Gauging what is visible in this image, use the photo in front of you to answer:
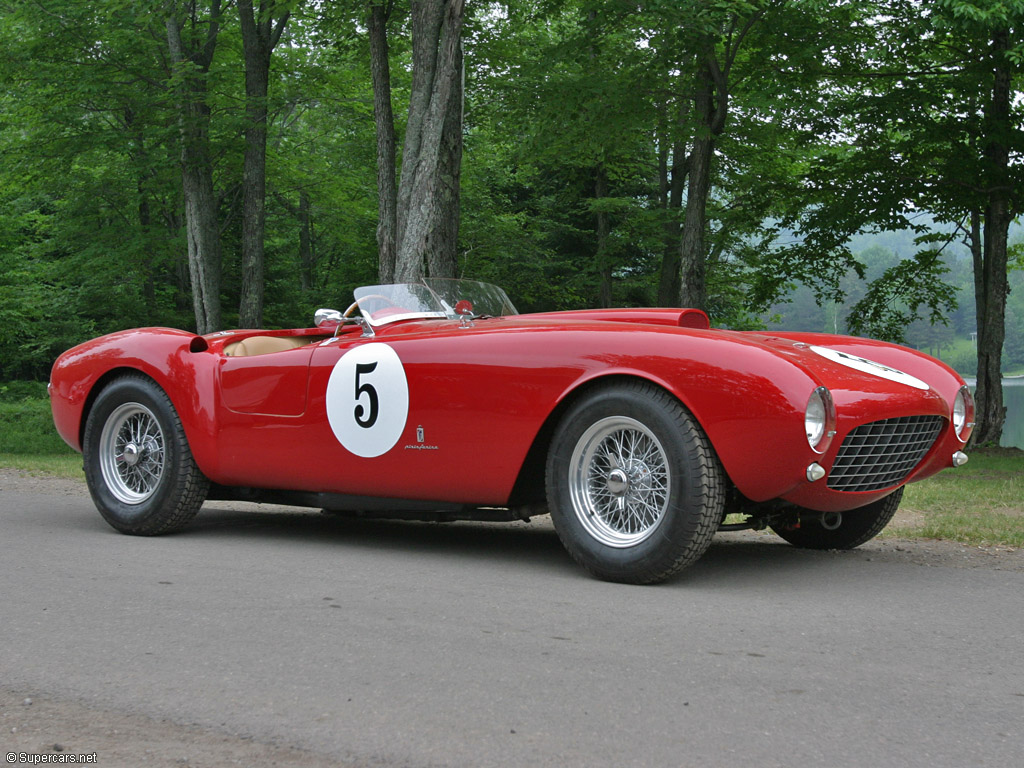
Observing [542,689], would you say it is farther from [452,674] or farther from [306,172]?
[306,172]

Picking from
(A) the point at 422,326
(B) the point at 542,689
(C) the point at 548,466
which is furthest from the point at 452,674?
(A) the point at 422,326

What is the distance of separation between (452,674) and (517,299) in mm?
22950

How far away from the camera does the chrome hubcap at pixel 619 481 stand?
4.22 m

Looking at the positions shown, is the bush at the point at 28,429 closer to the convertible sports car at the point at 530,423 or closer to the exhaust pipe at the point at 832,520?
the convertible sports car at the point at 530,423

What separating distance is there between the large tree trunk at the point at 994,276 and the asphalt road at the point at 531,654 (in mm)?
11612

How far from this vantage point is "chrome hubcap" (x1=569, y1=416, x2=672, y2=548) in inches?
166

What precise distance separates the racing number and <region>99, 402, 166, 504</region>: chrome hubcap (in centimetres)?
143

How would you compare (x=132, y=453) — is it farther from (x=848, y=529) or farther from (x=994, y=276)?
(x=994, y=276)

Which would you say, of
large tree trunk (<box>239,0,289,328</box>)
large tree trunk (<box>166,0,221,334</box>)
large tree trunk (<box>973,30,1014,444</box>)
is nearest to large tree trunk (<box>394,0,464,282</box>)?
large tree trunk (<box>166,0,221,334</box>)

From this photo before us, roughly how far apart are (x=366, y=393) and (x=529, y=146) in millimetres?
11031

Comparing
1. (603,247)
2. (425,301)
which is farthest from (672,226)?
(425,301)

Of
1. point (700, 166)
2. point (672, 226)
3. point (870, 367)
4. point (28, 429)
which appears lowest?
point (28, 429)

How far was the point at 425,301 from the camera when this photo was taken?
19.0 ft

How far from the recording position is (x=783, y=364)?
399cm
